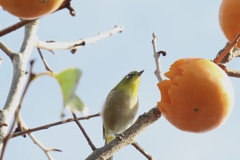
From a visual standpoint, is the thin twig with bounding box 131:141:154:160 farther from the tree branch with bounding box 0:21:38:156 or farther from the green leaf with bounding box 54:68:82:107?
the green leaf with bounding box 54:68:82:107

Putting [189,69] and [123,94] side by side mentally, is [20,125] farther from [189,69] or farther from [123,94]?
[123,94]

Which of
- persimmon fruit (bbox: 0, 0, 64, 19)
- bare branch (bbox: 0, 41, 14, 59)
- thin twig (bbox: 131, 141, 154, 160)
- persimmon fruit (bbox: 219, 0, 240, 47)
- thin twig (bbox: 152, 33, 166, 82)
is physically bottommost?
thin twig (bbox: 131, 141, 154, 160)

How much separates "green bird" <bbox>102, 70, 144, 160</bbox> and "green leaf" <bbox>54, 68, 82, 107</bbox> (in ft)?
5.31

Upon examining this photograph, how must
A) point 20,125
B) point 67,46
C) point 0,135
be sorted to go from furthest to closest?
point 67,46, point 20,125, point 0,135

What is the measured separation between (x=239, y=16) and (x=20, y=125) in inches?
33.0

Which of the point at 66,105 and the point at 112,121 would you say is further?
the point at 112,121

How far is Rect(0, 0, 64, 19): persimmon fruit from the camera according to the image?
108 centimetres

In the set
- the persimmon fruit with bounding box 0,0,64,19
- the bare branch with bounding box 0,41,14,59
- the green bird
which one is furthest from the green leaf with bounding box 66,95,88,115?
the green bird

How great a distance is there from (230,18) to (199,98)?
0.32 meters

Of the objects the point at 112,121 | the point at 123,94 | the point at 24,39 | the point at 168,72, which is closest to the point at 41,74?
the point at 168,72

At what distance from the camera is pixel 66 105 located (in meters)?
0.68

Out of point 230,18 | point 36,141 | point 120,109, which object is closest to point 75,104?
point 230,18

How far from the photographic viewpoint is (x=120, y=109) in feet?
8.61

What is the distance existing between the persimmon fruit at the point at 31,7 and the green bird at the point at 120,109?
1.28 meters
